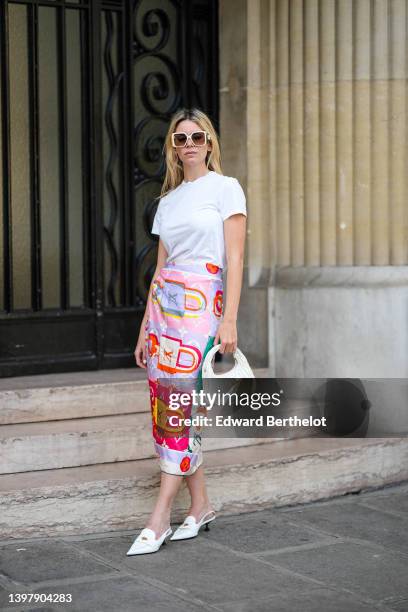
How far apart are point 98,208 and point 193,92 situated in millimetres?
1113

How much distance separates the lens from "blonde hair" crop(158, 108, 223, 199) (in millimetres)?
5062

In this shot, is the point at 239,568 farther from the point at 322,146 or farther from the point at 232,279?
the point at 322,146

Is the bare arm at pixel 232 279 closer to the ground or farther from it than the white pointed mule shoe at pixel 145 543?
farther from it

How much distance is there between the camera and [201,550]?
16.6ft

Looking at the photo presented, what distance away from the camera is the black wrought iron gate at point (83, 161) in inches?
266

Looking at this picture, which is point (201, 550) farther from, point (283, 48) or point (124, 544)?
point (283, 48)

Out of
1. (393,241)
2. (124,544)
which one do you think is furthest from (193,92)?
(124,544)

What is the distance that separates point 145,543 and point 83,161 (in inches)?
114

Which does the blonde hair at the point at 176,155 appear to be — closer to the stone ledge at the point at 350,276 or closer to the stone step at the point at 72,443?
the stone step at the point at 72,443

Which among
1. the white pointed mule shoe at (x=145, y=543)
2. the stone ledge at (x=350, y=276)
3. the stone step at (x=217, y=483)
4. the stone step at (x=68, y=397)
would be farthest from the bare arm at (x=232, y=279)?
the stone ledge at (x=350, y=276)

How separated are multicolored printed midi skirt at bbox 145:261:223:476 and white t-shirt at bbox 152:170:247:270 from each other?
56 mm

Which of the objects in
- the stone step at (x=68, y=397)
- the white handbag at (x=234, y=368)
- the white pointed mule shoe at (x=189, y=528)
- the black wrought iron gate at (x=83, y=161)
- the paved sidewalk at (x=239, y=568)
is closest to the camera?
the paved sidewalk at (x=239, y=568)

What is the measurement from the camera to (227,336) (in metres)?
4.88

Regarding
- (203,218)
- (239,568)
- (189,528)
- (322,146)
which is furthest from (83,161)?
(239,568)
